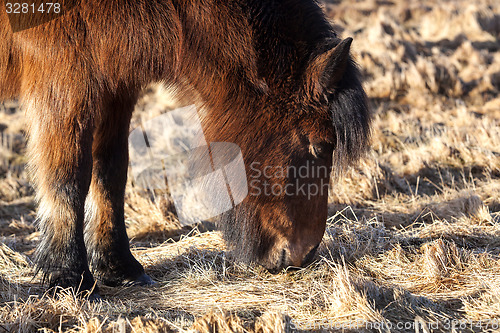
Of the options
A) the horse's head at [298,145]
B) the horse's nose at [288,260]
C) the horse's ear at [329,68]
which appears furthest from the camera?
the horse's nose at [288,260]

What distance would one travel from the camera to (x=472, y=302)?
313 centimetres

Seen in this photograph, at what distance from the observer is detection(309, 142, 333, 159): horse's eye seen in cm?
336

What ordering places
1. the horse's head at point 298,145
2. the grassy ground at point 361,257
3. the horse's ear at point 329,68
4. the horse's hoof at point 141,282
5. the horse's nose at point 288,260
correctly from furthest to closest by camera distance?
the horse's hoof at point 141,282 < the horse's nose at point 288,260 < the horse's head at point 298,145 < the horse's ear at point 329,68 < the grassy ground at point 361,257

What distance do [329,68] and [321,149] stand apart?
0.50 meters

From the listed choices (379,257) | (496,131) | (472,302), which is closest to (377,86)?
(496,131)

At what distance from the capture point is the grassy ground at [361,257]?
295 cm

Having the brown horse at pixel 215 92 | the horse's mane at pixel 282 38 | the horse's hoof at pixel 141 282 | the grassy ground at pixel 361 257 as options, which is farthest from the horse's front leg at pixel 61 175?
the horse's mane at pixel 282 38

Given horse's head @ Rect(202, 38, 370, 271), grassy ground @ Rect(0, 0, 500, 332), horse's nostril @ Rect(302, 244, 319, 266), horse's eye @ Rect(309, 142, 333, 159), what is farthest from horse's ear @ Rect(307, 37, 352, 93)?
horse's nostril @ Rect(302, 244, 319, 266)

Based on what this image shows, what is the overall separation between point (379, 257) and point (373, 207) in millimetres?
1463

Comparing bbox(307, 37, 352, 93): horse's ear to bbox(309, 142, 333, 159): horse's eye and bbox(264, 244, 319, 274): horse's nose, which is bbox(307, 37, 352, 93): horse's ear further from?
bbox(264, 244, 319, 274): horse's nose

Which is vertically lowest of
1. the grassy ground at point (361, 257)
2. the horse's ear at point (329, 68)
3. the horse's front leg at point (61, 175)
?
the grassy ground at point (361, 257)

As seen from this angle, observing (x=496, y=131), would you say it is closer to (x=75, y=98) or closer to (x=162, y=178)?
(x=162, y=178)

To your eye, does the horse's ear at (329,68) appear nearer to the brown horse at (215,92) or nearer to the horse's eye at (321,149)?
the brown horse at (215,92)

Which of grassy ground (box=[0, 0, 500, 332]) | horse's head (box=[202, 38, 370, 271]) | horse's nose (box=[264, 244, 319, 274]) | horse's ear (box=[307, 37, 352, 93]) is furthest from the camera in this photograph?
horse's nose (box=[264, 244, 319, 274])
